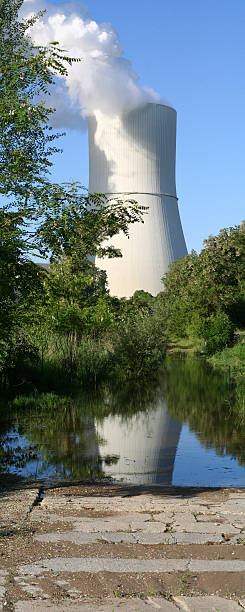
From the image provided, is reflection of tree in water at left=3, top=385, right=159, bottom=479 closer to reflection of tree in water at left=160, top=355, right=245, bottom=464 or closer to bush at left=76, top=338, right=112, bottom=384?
bush at left=76, top=338, right=112, bottom=384

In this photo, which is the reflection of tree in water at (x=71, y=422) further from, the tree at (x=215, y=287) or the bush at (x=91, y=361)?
the tree at (x=215, y=287)

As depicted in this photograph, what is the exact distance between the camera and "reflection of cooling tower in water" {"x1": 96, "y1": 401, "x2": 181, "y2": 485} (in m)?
5.30

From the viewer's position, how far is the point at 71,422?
7535 mm

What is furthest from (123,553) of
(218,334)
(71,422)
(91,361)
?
(218,334)

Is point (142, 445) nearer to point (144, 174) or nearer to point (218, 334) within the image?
point (218, 334)

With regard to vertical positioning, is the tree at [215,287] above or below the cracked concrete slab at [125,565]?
above

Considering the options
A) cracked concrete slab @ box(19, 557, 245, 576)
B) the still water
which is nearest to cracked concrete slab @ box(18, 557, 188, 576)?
cracked concrete slab @ box(19, 557, 245, 576)

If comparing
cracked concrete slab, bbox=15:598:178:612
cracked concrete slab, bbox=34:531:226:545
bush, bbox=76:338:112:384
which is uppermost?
bush, bbox=76:338:112:384

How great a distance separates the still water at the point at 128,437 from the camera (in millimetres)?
5270

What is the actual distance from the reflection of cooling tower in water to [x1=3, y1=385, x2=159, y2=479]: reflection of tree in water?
0.12 m

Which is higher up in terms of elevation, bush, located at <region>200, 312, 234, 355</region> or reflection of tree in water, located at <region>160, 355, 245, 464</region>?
bush, located at <region>200, 312, 234, 355</region>

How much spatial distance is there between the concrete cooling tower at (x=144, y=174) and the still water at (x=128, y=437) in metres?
16.1

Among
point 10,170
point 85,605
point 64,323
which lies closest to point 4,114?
point 10,170

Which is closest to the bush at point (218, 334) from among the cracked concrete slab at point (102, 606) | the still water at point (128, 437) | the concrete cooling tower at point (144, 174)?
the concrete cooling tower at point (144, 174)
